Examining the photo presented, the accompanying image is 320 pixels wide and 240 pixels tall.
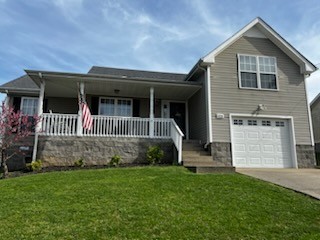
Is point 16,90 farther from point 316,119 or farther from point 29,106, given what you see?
point 316,119

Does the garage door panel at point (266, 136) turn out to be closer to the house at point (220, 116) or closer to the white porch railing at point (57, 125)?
the house at point (220, 116)

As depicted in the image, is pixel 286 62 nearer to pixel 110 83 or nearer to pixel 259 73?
pixel 259 73

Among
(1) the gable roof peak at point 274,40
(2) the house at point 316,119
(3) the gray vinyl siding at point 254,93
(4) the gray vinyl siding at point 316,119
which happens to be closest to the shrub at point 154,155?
(3) the gray vinyl siding at point 254,93

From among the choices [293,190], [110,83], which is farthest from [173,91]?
[293,190]

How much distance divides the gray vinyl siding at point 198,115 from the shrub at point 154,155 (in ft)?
6.99

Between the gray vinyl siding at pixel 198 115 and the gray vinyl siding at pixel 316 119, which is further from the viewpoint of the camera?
the gray vinyl siding at pixel 316 119

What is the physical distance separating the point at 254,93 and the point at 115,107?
21.6ft

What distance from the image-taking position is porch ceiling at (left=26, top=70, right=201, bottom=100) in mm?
10031

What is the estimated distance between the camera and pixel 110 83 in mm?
10648

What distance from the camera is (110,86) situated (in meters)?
11.1

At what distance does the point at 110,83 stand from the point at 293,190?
7699 millimetres

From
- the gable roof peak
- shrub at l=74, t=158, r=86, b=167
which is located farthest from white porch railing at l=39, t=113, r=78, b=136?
the gable roof peak

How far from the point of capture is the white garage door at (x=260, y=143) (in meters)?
10.4

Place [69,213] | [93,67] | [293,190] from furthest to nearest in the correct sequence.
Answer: [93,67]
[293,190]
[69,213]
